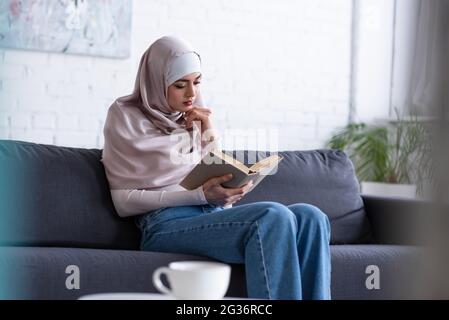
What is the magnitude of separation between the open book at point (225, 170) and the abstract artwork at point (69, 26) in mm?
1716

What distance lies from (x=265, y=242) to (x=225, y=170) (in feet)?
0.87

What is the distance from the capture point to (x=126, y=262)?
1.91m

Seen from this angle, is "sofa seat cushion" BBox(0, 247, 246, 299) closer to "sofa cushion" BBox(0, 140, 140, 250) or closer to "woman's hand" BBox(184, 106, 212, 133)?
"sofa cushion" BBox(0, 140, 140, 250)

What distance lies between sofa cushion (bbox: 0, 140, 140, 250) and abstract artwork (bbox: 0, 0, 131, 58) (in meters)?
1.21

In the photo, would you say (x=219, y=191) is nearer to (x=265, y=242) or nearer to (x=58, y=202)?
(x=265, y=242)

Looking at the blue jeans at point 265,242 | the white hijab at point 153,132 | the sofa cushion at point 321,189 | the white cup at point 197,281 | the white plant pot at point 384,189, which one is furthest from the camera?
the white plant pot at point 384,189

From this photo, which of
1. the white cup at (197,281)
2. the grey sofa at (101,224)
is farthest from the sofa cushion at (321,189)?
the white cup at (197,281)

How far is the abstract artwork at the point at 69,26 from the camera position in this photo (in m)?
3.31

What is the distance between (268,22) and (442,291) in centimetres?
376

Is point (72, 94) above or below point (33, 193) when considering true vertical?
above

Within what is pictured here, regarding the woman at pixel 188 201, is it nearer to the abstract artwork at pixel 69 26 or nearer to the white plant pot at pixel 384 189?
the abstract artwork at pixel 69 26

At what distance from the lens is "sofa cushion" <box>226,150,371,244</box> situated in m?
2.50
